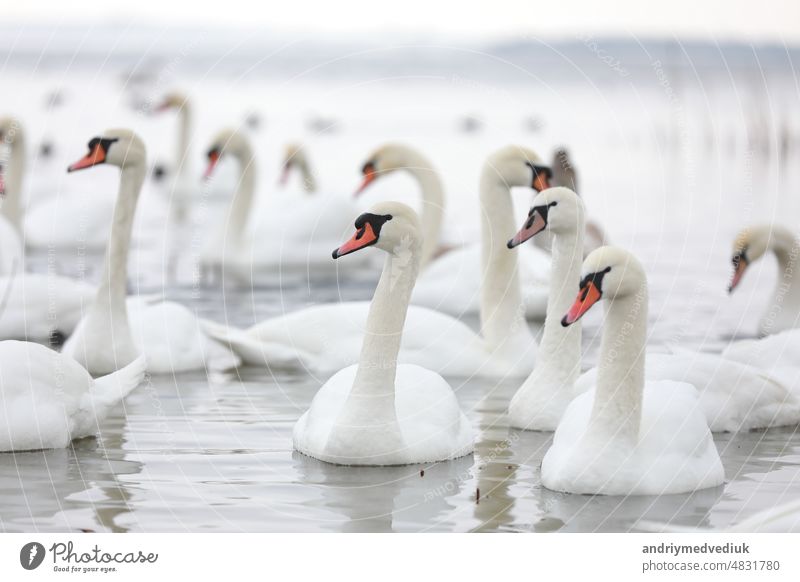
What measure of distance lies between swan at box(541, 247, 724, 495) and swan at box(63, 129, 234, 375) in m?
3.31

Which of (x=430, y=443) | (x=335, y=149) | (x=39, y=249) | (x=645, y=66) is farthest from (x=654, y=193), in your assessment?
(x=430, y=443)

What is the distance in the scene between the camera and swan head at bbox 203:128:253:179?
1462 centimetres

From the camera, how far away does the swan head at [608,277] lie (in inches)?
294

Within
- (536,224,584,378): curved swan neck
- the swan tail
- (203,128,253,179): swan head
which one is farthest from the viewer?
(203,128,253,179): swan head

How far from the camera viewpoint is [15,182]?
1433 centimetres

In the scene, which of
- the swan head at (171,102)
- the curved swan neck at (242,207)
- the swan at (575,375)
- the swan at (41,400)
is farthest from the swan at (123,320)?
the swan head at (171,102)

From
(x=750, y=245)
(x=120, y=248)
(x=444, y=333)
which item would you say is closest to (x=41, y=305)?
(x=120, y=248)

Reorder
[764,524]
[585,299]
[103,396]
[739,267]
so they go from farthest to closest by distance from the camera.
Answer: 1. [739,267]
2. [103,396]
3. [585,299]
4. [764,524]

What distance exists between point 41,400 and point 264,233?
7112 millimetres

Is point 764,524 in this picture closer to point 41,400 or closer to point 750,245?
point 41,400

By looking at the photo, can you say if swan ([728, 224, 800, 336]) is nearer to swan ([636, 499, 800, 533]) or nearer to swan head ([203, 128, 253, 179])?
swan ([636, 499, 800, 533])
